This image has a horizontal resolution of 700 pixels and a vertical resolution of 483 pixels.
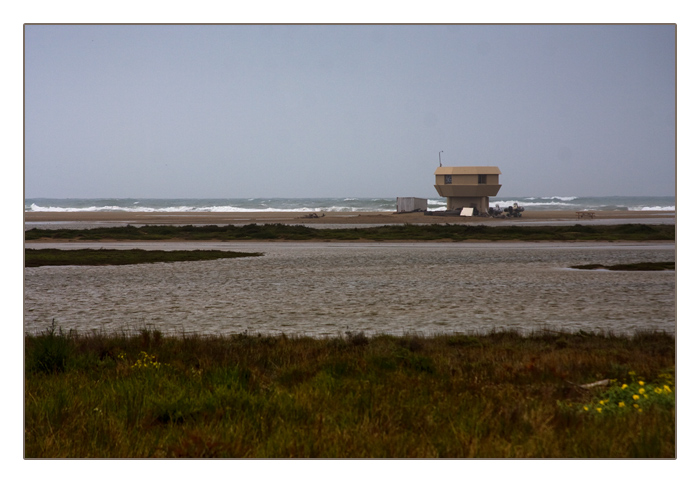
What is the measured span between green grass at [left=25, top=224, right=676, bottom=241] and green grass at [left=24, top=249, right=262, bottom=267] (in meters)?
13.5

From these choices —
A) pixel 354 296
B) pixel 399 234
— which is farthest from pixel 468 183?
pixel 354 296

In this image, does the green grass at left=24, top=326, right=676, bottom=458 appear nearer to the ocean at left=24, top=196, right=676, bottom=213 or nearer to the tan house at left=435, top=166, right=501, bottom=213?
the tan house at left=435, top=166, right=501, bottom=213

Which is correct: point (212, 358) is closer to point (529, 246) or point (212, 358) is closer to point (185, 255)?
point (185, 255)

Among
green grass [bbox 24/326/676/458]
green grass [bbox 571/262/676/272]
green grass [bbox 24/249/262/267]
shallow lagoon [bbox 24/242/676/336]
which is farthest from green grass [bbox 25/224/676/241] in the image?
green grass [bbox 24/326/676/458]

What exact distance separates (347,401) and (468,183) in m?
58.5

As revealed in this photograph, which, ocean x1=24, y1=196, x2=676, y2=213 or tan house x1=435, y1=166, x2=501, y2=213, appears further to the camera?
ocean x1=24, y1=196, x2=676, y2=213

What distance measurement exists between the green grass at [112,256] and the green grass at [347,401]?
67.2ft

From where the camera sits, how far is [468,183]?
63.5 metres

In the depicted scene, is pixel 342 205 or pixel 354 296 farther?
pixel 342 205

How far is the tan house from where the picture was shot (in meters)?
→ 61.8

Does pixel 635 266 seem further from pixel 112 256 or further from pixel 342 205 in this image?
pixel 342 205

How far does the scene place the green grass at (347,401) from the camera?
555 cm

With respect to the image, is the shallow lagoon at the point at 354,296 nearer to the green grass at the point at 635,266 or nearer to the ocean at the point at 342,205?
the green grass at the point at 635,266
